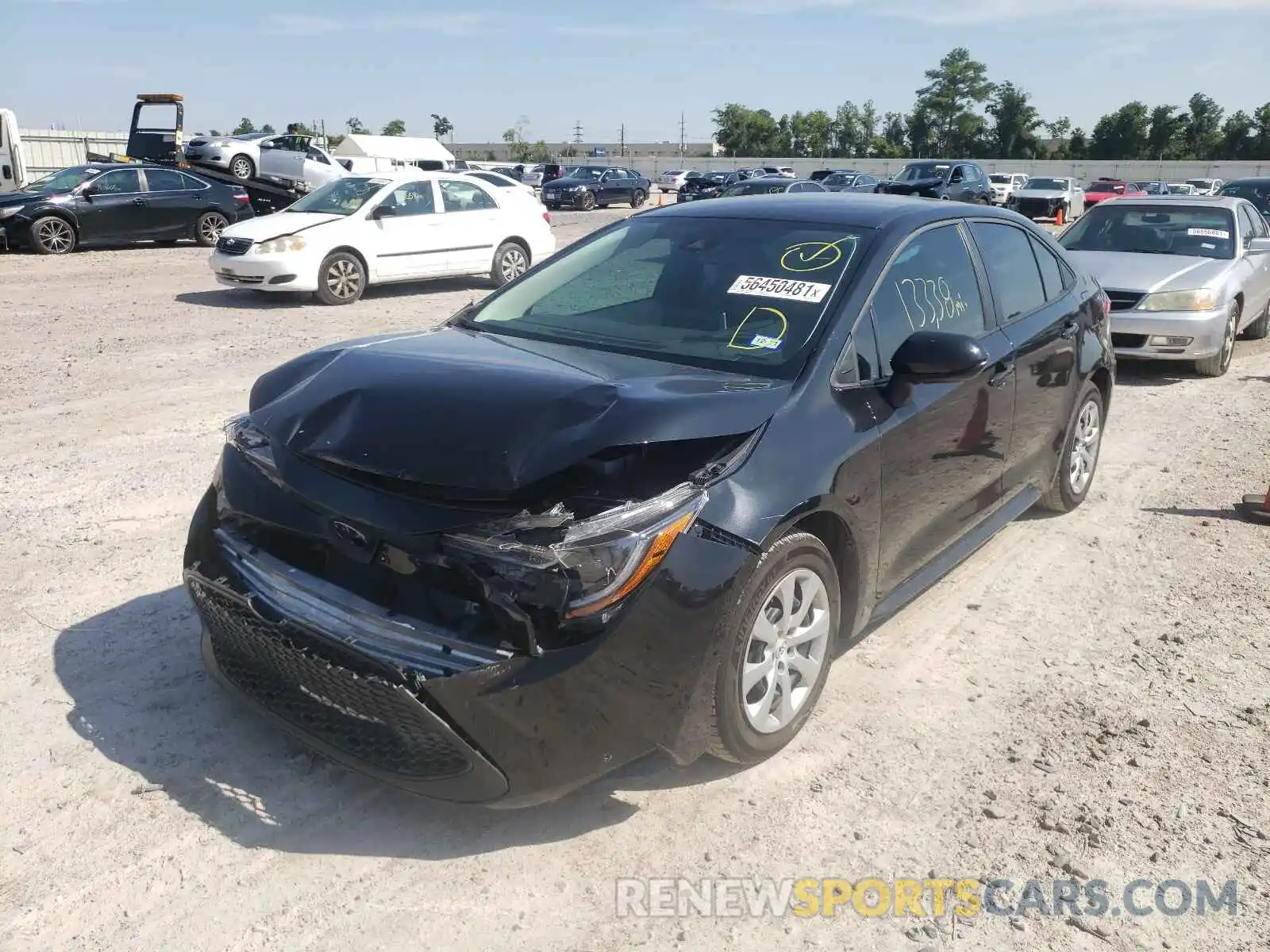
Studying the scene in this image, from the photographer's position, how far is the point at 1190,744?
3492 mm

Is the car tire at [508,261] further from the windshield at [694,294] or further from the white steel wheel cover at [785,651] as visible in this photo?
the white steel wheel cover at [785,651]

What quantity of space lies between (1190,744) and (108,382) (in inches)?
309

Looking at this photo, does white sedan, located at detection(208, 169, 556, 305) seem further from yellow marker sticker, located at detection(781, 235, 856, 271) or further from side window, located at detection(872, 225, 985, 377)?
yellow marker sticker, located at detection(781, 235, 856, 271)

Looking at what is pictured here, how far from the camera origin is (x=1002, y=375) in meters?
4.34

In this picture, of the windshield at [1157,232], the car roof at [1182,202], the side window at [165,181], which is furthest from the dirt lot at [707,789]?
the side window at [165,181]

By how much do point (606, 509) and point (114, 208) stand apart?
17.8 m

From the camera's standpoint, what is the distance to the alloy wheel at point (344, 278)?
492 inches

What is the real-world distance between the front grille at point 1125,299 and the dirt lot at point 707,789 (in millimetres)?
4001

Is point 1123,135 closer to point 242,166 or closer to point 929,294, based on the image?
point 242,166

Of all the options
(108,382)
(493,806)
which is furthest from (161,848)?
(108,382)

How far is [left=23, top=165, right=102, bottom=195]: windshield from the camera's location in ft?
56.5

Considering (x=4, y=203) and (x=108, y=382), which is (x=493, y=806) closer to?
(x=108, y=382)

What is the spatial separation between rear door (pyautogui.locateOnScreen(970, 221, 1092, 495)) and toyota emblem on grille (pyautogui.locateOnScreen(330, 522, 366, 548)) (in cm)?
293

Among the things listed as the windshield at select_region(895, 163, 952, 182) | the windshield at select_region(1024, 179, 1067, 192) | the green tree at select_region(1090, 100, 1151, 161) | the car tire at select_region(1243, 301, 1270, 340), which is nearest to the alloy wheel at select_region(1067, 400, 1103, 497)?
the car tire at select_region(1243, 301, 1270, 340)
